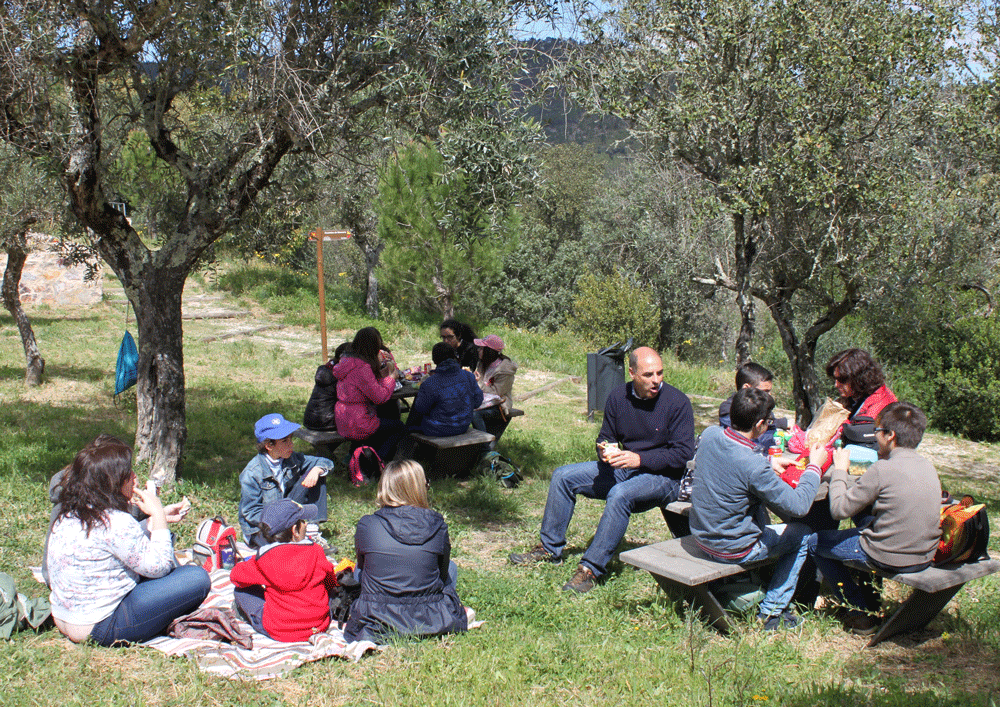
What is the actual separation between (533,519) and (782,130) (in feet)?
18.4

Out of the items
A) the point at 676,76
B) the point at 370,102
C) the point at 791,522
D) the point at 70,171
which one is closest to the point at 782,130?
the point at 676,76

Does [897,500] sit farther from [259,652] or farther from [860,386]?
[259,652]

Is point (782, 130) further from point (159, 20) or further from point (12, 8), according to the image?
point (12, 8)

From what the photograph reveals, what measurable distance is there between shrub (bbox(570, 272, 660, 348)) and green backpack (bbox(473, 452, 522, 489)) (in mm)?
17052

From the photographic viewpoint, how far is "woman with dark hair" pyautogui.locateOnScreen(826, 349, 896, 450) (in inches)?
182

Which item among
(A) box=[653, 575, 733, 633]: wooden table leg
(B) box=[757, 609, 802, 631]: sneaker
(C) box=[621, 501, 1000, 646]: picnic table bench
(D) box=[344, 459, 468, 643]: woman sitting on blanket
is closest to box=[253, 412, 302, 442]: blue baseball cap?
(D) box=[344, 459, 468, 643]: woman sitting on blanket

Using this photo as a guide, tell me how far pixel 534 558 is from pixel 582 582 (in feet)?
1.87

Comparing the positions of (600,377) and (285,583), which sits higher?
(285,583)

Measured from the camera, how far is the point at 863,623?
153 inches

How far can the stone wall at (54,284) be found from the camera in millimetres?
17578

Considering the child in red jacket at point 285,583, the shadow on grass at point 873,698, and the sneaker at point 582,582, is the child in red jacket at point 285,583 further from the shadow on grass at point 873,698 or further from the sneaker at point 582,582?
the shadow on grass at point 873,698

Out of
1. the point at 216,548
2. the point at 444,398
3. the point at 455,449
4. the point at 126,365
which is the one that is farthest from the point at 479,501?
the point at 126,365

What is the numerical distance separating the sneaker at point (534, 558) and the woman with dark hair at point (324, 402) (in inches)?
102

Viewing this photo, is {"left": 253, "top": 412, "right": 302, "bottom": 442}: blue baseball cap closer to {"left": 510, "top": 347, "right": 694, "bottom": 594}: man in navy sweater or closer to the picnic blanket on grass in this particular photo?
the picnic blanket on grass
